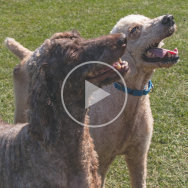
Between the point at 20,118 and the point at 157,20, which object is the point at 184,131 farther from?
the point at 20,118

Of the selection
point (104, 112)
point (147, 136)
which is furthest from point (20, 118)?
point (147, 136)

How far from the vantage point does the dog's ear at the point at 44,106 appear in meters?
1.83

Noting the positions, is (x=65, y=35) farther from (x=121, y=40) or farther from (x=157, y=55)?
(x=157, y=55)

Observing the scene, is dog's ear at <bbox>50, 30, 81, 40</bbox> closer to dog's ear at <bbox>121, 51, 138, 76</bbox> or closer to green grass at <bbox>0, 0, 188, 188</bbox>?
dog's ear at <bbox>121, 51, 138, 76</bbox>

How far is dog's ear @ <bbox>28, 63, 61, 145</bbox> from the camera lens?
6.00 ft

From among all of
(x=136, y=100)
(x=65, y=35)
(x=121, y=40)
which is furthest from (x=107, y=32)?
(x=121, y=40)

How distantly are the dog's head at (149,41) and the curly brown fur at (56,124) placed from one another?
2.25 ft

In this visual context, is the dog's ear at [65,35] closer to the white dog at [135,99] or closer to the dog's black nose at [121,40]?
the dog's black nose at [121,40]

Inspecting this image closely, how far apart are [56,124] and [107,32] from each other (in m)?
6.91

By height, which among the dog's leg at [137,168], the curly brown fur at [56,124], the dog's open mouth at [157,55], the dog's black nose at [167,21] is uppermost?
the dog's black nose at [167,21]

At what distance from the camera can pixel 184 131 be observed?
14.3ft

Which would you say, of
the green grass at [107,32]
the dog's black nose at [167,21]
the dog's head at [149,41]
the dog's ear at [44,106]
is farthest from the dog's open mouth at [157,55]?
the green grass at [107,32]

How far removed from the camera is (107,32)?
8.34 m

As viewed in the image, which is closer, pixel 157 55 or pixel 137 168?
pixel 157 55
